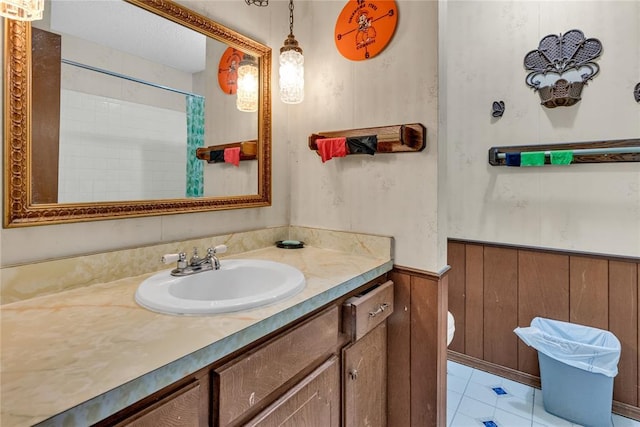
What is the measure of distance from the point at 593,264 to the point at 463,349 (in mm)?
918

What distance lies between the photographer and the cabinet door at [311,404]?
0.82 metres

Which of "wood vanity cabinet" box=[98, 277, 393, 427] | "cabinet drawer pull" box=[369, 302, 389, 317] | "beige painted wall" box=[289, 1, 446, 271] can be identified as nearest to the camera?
"wood vanity cabinet" box=[98, 277, 393, 427]

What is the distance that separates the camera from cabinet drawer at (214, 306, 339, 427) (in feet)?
2.29

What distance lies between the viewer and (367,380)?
1250 millimetres

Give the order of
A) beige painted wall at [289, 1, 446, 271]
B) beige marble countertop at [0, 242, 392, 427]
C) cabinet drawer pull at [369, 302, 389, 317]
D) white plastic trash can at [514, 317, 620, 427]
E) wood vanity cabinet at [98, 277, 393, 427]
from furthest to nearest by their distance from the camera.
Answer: white plastic trash can at [514, 317, 620, 427], beige painted wall at [289, 1, 446, 271], cabinet drawer pull at [369, 302, 389, 317], wood vanity cabinet at [98, 277, 393, 427], beige marble countertop at [0, 242, 392, 427]

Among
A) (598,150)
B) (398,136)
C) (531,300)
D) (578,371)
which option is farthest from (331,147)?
(578,371)

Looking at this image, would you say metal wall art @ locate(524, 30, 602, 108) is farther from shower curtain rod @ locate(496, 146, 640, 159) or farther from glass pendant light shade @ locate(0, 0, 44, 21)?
glass pendant light shade @ locate(0, 0, 44, 21)

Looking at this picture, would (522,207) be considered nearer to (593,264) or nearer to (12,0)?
(593,264)

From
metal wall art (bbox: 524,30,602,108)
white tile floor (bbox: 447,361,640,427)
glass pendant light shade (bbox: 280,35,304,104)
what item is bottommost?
white tile floor (bbox: 447,361,640,427)

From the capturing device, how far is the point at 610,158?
1.67 m

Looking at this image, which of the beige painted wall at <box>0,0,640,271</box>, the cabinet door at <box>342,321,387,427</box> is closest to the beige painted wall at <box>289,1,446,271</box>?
the beige painted wall at <box>0,0,640,271</box>

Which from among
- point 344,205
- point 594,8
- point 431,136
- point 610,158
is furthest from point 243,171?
point 594,8

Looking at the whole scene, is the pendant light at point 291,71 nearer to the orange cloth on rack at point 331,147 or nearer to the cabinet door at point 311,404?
the orange cloth on rack at point 331,147

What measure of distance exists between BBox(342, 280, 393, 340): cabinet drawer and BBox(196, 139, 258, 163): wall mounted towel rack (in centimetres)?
78
